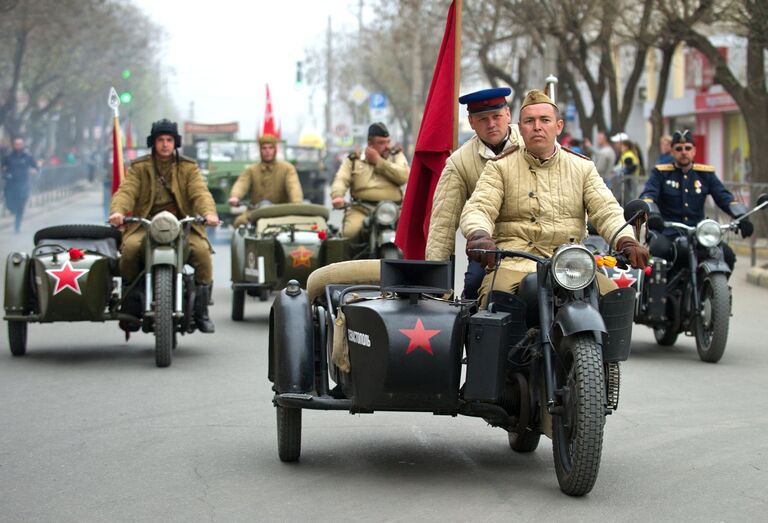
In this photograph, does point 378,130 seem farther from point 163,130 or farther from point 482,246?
point 482,246

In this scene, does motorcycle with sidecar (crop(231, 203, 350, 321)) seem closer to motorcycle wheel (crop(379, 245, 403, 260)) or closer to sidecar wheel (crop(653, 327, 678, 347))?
motorcycle wheel (crop(379, 245, 403, 260))

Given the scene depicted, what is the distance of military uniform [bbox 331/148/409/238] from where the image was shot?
15125mm

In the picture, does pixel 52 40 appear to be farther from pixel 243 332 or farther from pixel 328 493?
pixel 328 493

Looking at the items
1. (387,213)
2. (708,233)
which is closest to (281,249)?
(387,213)

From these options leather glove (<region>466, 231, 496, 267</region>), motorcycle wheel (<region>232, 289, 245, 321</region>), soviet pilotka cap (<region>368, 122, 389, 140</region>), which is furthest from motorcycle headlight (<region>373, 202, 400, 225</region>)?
leather glove (<region>466, 231, 496, 267</region>)

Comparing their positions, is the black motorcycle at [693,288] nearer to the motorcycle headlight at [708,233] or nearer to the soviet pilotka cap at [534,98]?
the motorcycle headlight at [708,233]

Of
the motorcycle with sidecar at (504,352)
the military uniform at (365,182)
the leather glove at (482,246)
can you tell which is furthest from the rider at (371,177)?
the leather glove at (482,246)

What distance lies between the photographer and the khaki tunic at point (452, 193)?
290 inches

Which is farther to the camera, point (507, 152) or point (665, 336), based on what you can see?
point (665, 336)

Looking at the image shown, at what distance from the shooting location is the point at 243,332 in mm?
13484

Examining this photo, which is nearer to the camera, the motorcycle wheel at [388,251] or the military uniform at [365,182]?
the motorcycle wheel at [388,251]

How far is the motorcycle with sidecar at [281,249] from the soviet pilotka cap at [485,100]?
6.24 meters

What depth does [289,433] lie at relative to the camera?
7.11 meters

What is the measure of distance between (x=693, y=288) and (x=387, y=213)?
12.6ft
